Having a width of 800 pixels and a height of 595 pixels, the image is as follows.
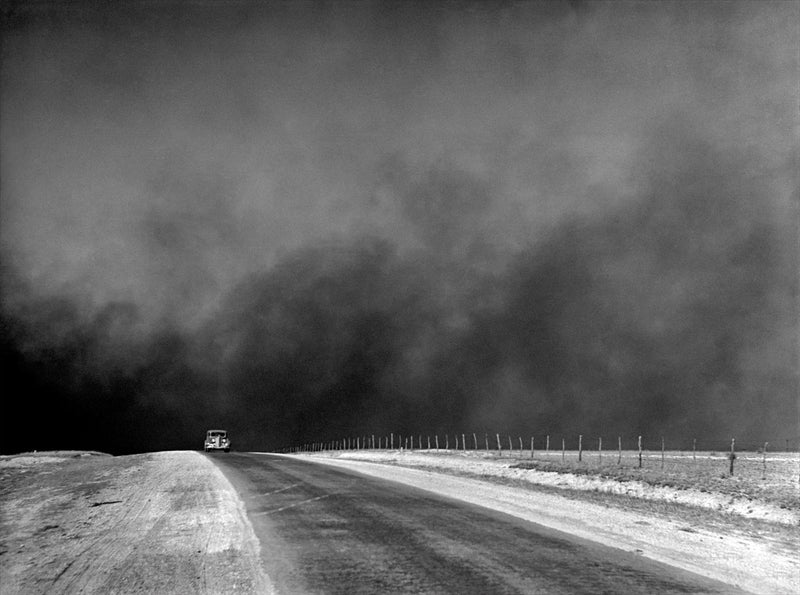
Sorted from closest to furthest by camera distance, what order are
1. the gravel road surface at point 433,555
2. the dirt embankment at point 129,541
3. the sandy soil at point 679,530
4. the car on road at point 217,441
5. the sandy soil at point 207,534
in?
the gravel road surface at point 433,555 → the dirt embankment at point 129,541 → the sandy soil at point 207,534 → the sandy soil at point 679,530 → the car on road at point 217,441

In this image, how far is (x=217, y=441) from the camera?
2618 inches

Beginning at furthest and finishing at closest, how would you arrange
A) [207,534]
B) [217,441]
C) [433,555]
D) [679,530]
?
[217,441] → [679,530] → [207,534] → [433,555]

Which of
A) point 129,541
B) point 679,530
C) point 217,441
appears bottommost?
point 217,441

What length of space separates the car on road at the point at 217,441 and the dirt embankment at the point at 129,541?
48.8 meters

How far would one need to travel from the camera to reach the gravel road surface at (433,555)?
23.7 ft

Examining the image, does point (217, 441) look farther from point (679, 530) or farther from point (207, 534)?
point (679, 530)

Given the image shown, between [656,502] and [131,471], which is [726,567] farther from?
[131,471]

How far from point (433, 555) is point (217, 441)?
63.1 meters

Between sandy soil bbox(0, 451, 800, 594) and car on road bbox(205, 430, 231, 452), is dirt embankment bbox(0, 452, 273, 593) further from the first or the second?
car on road bbox(205, 430, 231, 452)

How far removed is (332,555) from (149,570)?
8.64 feet

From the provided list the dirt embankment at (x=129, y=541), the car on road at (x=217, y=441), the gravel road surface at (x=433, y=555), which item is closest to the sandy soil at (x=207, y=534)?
the dirt embankment at (x=129, y=541)

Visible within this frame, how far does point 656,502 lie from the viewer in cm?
1827

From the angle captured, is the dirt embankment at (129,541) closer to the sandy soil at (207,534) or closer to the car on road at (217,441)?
the sandy soil at (207,534)

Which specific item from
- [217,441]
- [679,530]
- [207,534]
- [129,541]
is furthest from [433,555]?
[217,441]
